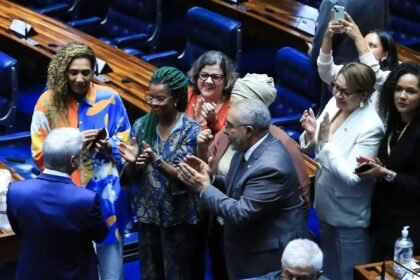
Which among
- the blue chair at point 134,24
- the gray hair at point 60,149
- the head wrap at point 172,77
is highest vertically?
the head wrap at point 172,77

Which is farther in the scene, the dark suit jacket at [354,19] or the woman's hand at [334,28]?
the dark suit jacket at [354,19]

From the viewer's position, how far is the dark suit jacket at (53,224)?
10.7 feet

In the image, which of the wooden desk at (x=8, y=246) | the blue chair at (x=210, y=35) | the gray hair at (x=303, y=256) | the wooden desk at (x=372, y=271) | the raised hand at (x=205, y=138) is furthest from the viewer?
the blue chair at (x=210, y=35)

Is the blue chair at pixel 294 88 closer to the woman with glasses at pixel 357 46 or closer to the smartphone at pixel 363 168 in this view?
the woman with glasses at pixel 357 46

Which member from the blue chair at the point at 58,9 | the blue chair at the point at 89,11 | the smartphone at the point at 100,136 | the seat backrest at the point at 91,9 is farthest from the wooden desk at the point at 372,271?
the blue chair at the point at 58,9

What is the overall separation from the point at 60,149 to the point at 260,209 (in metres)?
0.66

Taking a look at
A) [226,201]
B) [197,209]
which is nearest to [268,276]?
[226,201]

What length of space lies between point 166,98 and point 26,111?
89.6 inches

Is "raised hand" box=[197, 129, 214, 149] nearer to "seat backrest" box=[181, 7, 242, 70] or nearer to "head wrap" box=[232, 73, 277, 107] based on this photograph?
"head wrap" box=[232, 73, 277, 107]

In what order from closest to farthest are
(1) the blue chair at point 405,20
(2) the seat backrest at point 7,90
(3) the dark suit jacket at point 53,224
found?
(3) the dark suit jacket at point 53,224
(2) the seat backrest at point 7,90
(1) the blue chair at point 405,20

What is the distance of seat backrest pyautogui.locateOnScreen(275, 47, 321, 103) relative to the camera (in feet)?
16.0

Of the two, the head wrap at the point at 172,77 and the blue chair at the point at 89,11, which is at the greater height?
the head wrap at the point at 172,77

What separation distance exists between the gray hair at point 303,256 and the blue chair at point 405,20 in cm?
322

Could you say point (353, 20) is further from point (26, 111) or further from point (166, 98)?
point (26, 111)
